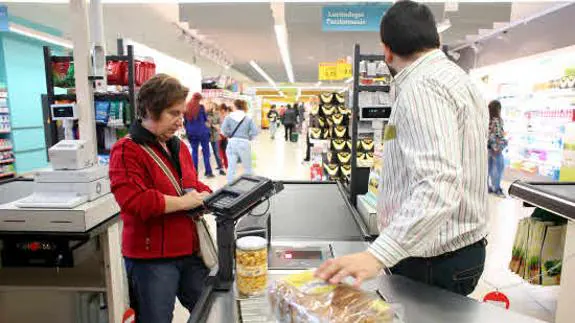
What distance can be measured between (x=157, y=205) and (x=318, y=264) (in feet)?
2.45

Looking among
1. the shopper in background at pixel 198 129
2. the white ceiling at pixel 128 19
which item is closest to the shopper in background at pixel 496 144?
the shopper in background at pixel 198 129

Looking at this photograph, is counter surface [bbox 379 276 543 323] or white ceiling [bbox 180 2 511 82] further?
white ceiling [bbox 180 2 511 82]

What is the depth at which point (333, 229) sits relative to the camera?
2.45m

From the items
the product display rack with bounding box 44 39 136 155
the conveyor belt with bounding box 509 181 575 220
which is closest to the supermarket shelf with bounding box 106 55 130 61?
the product display rack with bounding box 44 39 136 155

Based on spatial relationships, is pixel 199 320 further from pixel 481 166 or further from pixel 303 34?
pixel 303 34

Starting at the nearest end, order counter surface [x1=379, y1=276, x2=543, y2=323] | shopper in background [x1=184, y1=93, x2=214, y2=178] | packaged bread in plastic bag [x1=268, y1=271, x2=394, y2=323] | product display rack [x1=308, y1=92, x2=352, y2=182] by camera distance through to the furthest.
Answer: packaged bread in plastic bag [x1=268, y1=271, x2=394, y2=323]
counter surface [x1=379, y1=276, x2=543, y2=323]
product display rack [x1=308, y1=92, x2=352, y2=182]
shopper in background [x1=184, y1=93, x2=214, y2=178]

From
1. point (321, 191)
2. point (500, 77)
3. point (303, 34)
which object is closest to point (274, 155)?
point (303, 34)

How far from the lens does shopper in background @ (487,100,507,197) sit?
714 cm

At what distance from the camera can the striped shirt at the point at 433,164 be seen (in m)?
1.02

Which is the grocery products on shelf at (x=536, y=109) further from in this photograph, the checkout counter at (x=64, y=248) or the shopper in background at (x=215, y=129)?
the checkout counter at (x=64, y=248)

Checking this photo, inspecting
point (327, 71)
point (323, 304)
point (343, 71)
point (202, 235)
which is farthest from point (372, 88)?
point (327, 71)

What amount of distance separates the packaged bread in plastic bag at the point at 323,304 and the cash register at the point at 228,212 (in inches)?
12.2

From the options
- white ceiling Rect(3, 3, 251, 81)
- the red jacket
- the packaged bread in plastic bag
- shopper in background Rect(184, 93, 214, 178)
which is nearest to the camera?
the packaged bread in plastic bag

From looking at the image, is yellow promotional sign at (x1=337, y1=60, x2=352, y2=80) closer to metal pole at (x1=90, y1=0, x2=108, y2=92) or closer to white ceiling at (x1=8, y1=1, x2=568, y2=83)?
white ceiling at (x1=8, y1=1, x2=568, y2=83)
